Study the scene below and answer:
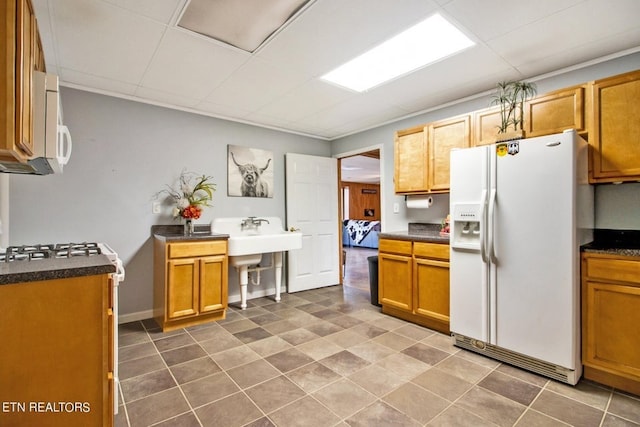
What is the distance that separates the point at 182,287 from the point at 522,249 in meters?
2.95

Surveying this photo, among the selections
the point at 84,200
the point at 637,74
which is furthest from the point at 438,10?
the point at 84,200

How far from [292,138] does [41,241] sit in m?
3.07

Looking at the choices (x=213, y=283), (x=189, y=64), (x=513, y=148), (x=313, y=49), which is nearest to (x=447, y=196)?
(x=513, y=148)

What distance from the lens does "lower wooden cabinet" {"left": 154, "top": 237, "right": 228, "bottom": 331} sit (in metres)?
2.94

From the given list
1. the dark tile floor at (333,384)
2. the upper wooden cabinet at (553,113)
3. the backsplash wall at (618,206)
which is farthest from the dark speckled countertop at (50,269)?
the backsplash wall at (618,206)

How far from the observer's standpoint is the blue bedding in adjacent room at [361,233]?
9320 millimetres

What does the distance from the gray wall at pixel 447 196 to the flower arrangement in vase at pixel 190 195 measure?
2136mm

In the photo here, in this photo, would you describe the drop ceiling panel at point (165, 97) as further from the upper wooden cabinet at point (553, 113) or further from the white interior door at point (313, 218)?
the upper wooden cabinet at point (553, 113)

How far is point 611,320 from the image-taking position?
1.93 meters

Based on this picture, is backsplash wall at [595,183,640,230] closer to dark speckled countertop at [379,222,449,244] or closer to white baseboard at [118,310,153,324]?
dark speckled countertop at [379,222,449,244]

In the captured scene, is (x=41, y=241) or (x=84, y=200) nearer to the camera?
(x=41, y=241)

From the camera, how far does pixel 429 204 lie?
334 cm

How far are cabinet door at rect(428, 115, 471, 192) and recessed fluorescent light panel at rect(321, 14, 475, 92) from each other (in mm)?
728

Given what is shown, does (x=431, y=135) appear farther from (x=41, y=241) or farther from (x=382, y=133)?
(x=41, y=241)
